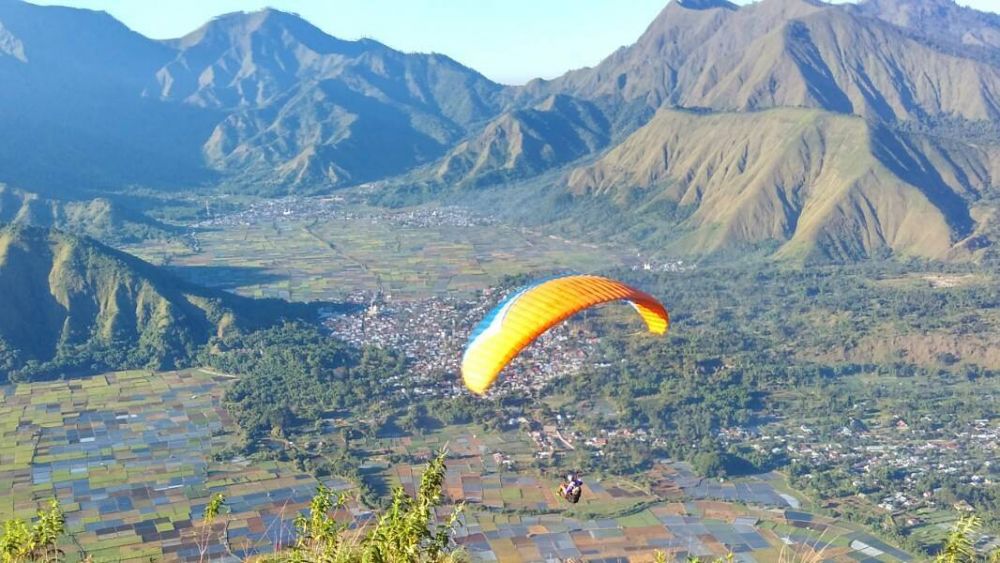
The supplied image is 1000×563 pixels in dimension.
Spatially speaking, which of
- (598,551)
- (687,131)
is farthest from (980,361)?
(687,131)

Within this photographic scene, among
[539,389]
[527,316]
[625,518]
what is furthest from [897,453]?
[527,316]

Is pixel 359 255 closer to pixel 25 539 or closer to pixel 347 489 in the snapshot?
pixel 347 489

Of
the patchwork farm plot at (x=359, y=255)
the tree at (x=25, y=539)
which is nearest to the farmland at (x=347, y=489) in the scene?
the tree at (x=25, y=539)

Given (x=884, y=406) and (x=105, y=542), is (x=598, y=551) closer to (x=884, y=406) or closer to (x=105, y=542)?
(x=105, y=542)

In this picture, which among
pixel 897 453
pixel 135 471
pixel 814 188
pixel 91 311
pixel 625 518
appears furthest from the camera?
pixel 814 188

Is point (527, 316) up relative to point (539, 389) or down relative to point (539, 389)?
up

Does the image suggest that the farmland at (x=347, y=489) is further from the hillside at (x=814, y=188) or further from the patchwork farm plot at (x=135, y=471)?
the hillside at (x=814, y=188)

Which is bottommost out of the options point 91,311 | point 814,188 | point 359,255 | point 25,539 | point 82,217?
point 359,255
